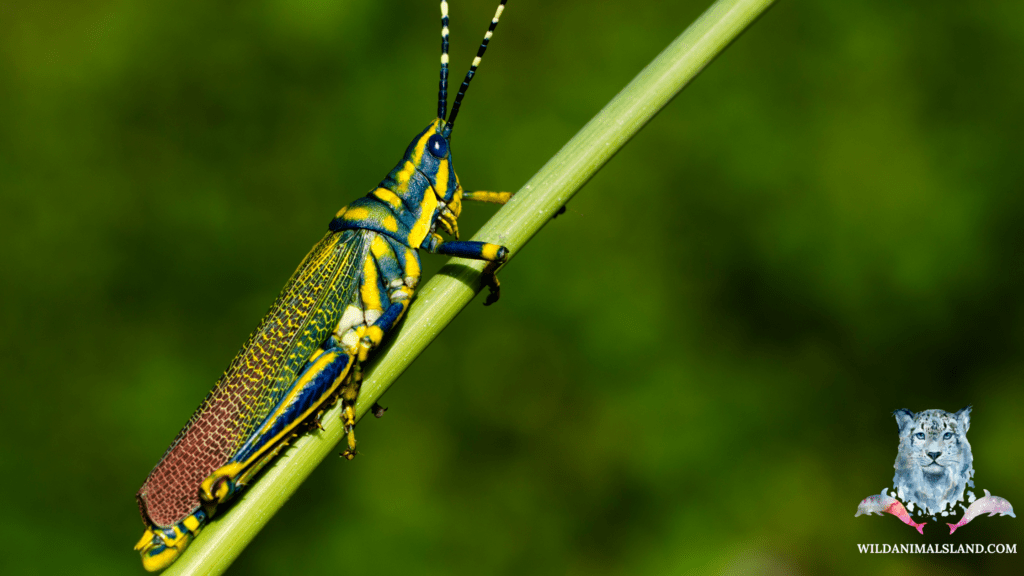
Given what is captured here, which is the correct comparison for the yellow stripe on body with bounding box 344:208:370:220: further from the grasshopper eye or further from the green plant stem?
the green plant stem

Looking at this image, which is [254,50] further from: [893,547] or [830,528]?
[893,547]

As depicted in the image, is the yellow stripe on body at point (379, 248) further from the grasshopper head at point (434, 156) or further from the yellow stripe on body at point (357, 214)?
the grasshopper head at point (434, 156)

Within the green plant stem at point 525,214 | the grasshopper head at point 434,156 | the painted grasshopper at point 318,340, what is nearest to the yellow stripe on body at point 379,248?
the painted grasshopper at point 318,340

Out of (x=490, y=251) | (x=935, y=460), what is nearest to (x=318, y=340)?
(x=490, y=251)

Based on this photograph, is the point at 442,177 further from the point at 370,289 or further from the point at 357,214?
the point at 370,289

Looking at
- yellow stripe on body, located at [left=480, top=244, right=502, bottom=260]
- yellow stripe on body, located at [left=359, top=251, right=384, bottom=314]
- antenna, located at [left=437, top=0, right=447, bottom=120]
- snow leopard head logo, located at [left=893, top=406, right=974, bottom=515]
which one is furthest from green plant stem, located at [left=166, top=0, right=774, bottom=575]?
snow leopard head logo, located at [left=893, top=406, right=974, bottom=515]

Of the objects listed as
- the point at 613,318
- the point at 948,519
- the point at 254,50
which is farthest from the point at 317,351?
the point at 948,519
